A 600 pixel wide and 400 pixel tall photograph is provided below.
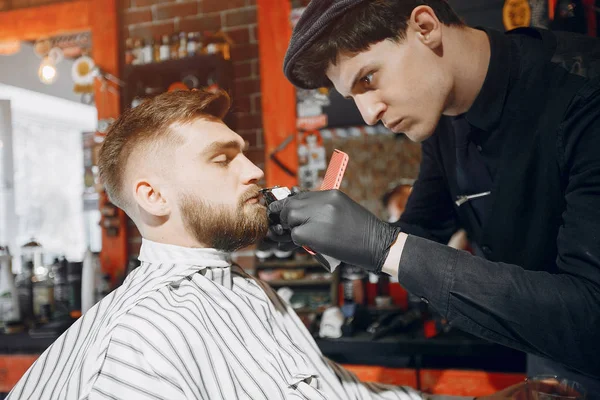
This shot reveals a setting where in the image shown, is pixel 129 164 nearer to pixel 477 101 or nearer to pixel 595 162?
pixel 477 101

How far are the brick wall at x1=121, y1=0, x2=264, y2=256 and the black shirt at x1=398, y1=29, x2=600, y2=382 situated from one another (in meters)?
1.50

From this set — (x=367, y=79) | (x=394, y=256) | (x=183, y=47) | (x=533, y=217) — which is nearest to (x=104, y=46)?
(x=183, y=47)

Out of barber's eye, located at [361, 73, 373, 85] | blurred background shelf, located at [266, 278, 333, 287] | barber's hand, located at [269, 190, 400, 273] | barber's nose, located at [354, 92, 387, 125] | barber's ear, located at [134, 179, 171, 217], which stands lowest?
blurred background shelf, located at [266, 278, 333, 287]

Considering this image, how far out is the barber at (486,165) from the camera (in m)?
1.05

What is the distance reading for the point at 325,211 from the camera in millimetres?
1151

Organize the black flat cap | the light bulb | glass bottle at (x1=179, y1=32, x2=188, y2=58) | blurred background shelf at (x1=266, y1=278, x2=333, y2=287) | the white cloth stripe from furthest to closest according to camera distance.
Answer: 1. the light bulb
2. glass bottle at (x1=179, y1=32, x2=188, y2=58)
3. blurred background shelf at (x1=266, y1=278, x2=333, y2=287)
4. the black flat cap
5. the white cloth stripe

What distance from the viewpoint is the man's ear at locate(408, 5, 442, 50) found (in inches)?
51.6

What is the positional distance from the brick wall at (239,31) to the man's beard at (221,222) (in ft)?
4.74

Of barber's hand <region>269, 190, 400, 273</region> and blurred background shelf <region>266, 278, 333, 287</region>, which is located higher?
barber's hand <region>269, 190, 400, 273</region>

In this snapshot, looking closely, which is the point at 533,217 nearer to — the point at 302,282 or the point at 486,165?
the point at 486,165

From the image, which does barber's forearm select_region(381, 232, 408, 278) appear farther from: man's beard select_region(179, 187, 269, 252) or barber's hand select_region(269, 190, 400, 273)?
man's beard select_region(179, 187, 269, 252)

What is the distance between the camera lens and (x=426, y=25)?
4.34 ft

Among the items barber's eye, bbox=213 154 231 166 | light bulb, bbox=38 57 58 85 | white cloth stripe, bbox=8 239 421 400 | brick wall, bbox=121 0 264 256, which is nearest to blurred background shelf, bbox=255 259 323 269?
brick wall, bbox=121 0 264 256

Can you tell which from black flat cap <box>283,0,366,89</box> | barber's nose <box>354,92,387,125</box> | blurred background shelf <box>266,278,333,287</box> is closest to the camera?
black flat cap <box>283,0,366,89</box>
